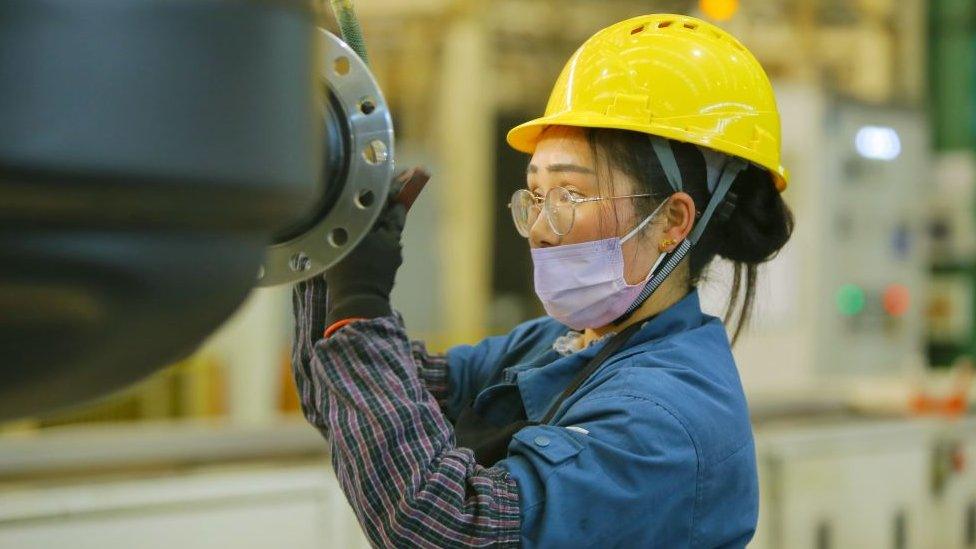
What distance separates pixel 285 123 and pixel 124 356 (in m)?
0.16

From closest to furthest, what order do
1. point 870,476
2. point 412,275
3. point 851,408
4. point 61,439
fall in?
1. point 61,439
2. point 870,476
3. point 851,408
4. point 412,275

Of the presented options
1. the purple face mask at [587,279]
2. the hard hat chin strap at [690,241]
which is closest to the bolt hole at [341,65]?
the purple face mask at [587,279]

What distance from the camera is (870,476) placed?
3412 millimetres

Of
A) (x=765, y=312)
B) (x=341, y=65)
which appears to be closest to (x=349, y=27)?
(x=341, y=65)

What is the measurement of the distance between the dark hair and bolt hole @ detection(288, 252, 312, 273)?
0.40m

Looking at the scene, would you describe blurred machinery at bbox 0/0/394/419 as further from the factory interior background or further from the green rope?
the factory interior background

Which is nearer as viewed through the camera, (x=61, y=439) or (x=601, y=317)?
(x=601, y=317)

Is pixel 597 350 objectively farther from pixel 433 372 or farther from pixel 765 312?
pixel 765 312

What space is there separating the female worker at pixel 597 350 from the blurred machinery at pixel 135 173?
455 millimetres

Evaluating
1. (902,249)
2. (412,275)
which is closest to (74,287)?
(412,275)

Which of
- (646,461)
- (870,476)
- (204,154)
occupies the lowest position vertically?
(870,476)

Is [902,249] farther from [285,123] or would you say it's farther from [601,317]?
[285,123]

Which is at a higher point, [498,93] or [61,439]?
[498,93]

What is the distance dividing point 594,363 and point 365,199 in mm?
363
